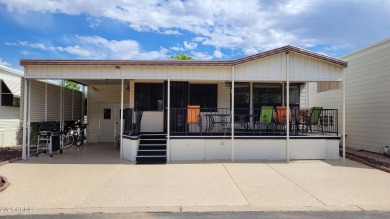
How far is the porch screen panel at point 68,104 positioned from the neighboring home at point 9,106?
2048mm

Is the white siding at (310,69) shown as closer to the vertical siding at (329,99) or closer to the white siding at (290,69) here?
the white siding at (290,69)

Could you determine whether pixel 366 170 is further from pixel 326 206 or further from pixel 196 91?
pixel 196 91

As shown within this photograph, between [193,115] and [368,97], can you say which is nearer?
[193,115]

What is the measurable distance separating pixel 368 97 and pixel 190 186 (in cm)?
911

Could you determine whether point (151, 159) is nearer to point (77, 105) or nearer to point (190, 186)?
point (190, 186)

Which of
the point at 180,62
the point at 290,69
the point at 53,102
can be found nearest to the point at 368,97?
the point at 290,69

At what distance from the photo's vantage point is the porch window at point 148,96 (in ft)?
39.9

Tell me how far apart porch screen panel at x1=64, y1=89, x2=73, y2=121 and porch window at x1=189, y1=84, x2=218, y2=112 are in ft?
22.0

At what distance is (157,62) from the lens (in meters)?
10.0

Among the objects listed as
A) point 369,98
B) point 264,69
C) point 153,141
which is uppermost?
point 264,69

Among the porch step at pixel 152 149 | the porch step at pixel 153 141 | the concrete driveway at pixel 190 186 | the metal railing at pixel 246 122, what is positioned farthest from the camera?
the metal railing at pixel 246 122

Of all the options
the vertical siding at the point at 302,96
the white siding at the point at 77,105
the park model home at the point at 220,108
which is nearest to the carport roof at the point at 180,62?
the park model home at the point at 220,108

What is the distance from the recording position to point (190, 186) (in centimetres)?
678

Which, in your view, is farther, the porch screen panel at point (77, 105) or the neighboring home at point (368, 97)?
the porch screen panel at point (77, 105)
